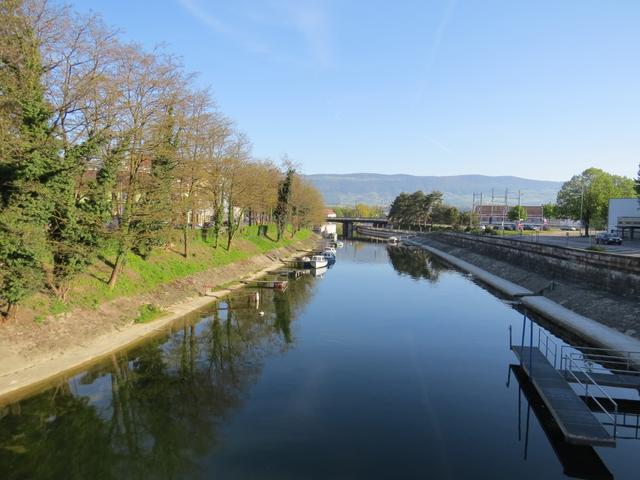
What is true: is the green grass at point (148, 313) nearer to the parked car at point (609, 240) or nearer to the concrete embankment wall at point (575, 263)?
the concrete embankment wall at point (575, 263)

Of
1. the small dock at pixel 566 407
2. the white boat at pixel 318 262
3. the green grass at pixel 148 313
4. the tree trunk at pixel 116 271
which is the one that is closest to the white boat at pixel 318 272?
the white boat at pixel 318 262

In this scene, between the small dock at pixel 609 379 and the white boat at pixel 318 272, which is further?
the white boat at pixel 318 272

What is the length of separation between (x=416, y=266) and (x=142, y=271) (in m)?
53.4

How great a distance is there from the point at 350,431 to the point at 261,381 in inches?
273

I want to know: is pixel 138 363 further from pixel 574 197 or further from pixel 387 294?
pixel 574 197

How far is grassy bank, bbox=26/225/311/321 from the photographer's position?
88.0ft

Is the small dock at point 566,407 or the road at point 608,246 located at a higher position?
the road at point 608,246

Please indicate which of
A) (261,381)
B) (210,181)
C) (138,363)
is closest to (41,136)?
(138,363)

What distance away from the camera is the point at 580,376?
22.1m

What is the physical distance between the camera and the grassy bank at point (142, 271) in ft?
88.0

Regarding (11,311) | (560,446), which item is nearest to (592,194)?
(560,446)

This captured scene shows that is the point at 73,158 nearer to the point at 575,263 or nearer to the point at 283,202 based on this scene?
the point at 575,263

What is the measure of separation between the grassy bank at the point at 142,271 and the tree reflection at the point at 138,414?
5.37 m

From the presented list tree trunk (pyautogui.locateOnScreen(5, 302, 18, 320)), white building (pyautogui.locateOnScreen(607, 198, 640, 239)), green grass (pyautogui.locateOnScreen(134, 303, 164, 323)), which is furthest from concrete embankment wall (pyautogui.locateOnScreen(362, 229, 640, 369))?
white building (pyautogui.locateOnScreen(607, 198, 640, 239))
